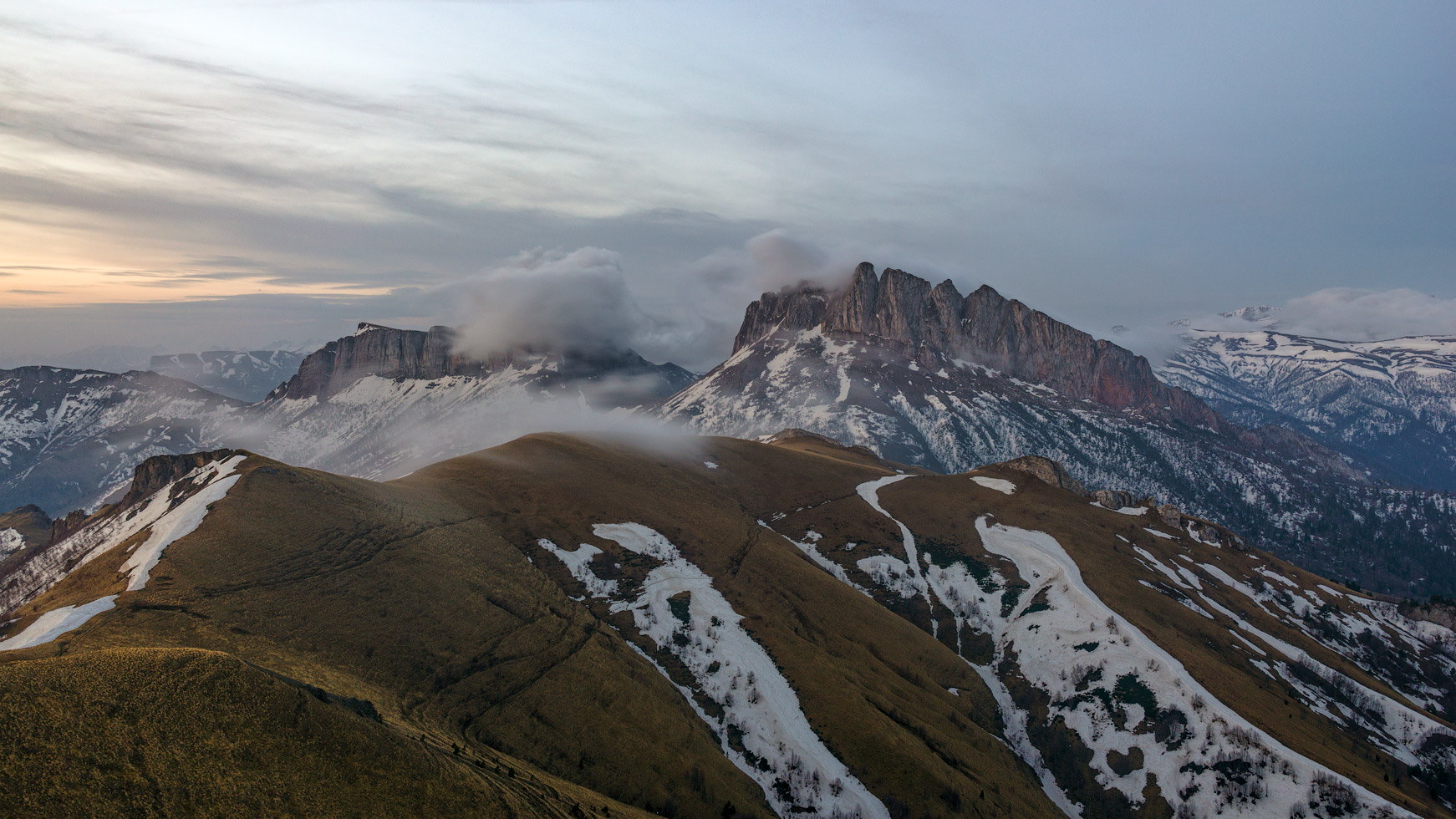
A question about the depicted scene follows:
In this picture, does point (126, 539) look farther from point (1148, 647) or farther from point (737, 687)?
point (1148, 647)

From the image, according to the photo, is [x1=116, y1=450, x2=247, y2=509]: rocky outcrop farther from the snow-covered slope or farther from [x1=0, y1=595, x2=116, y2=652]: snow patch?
the snow-covered slope

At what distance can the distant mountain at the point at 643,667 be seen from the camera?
1451 inches

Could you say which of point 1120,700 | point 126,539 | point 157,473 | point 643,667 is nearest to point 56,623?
point 126,539

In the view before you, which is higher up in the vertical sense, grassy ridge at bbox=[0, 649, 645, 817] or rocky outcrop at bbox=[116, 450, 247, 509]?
grassy ridge at bbox=[0, 649, 645, 817]

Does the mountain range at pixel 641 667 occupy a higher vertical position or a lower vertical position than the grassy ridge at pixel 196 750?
lower

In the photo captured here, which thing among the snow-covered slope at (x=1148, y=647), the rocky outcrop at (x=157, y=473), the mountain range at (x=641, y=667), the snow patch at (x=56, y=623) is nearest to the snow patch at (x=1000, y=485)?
the snow-covered slope at (x=1148, y=647)

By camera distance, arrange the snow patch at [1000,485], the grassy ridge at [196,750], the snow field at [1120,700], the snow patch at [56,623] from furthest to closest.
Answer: the snow patch at [1000,485], the snow field at [1120,700], the snow patch at [56,623], the grassy ridge at [196,750]

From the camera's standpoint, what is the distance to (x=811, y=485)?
193 meters

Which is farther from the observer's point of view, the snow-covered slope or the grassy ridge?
the snow-covered slope

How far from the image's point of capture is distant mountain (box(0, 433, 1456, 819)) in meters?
36.8

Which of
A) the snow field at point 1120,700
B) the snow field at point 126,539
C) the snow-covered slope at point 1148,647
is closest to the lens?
the snow field at point 126,539

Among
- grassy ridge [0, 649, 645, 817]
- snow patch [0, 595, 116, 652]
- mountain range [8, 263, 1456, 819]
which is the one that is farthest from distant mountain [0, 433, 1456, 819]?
snow patch [0, 595, 116, 652]

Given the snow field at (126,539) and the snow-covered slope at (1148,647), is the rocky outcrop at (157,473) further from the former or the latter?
the snow-covered slope at (1148,647)

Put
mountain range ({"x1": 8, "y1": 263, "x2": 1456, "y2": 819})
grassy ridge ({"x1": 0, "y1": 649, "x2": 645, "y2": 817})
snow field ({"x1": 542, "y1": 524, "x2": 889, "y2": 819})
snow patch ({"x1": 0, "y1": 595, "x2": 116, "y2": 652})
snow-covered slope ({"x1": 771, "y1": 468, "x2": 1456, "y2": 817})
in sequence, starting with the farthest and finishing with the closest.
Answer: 1. snow-covered slope ({"x1": 771, "y1": 468, "x2": 1456, "y2": 817})
2. snow field ({"x1": 542, "y1": 524, "x2": 889, "y2": 819})
3. snow patch ({"x1": 0, "y1": 595, "x2": 116, "y2": 652})
4. mountain range ({"x1": 8, "y1": 263, "x2": 1456, "y2": 819})
5. grassy ridge ({"x1": 0, "y1": 649, "x2": 645, "y2": 817})
